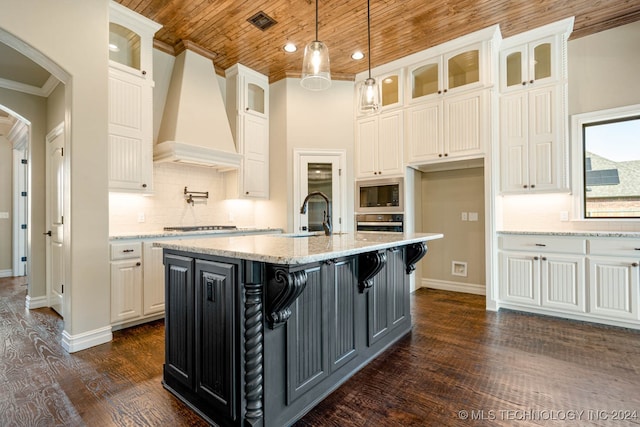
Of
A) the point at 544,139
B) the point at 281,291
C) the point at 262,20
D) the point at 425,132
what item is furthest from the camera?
the point at 425,132

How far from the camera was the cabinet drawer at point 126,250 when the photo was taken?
304 centimetres

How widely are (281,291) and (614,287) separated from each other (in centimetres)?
349

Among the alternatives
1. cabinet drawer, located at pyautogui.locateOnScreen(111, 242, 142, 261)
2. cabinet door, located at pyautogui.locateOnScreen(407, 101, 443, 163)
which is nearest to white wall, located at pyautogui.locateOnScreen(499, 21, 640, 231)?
cabinet door, located at pyautogui.locateOnScreen(407, 101, 443, 163)

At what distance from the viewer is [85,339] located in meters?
2.74

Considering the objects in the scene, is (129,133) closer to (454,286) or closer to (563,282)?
(454,286)

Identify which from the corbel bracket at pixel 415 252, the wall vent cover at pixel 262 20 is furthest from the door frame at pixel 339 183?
the corbel bracket at pixel 415 252

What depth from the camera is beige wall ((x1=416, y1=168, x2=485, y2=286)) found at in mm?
4531

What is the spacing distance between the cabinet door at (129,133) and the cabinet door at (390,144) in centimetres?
292

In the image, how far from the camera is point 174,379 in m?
2.03

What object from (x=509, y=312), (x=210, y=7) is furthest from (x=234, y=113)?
(x=509, y=312)

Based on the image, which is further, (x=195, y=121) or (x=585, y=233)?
(x=195, y=121)

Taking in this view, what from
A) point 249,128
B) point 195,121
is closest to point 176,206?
point 195,121

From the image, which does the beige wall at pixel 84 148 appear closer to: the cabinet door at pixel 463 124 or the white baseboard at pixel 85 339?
the white baseboard at pixel 85 339

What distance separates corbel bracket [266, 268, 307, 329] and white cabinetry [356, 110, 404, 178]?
3.19 meters
